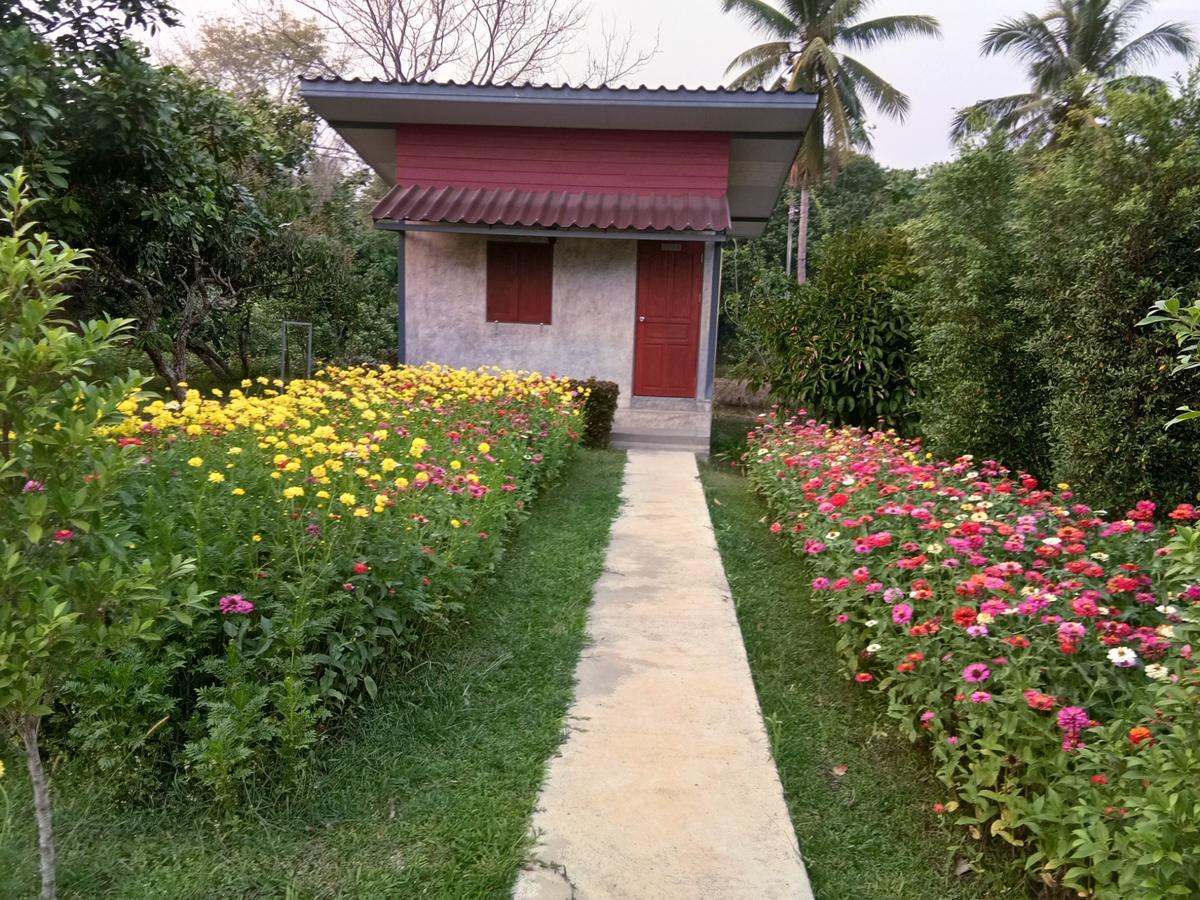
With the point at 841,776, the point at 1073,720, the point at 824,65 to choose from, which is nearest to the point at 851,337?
the point at 841,776

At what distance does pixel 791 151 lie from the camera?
11.3 meters

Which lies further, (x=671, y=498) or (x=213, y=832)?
(x=671, y=498)

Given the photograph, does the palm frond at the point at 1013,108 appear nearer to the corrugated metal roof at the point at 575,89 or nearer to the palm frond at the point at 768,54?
the palm frond at the point at 768,54

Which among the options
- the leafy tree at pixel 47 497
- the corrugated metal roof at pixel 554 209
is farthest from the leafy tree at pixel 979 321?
the leafy tree at pixel 47 497

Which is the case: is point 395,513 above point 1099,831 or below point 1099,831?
above

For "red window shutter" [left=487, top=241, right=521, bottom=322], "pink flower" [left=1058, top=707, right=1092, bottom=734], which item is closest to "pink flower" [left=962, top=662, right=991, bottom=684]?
"pink flower" [left=1058, top=707, right=1092, bottom=734]

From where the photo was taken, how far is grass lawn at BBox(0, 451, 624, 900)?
2.40 meters

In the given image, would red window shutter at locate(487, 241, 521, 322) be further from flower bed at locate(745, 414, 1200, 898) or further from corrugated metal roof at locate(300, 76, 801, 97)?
flower bed at locate(745, 414, 1200, 898)

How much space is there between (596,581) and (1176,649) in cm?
317

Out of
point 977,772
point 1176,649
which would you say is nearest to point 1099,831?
point 977,772

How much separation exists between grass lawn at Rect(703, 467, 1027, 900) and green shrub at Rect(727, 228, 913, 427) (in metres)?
4.76

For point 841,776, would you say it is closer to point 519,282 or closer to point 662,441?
point 662,441

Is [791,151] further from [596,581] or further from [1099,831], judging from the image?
[1099,831]

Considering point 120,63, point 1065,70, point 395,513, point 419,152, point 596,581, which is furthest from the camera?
point 1065,70
